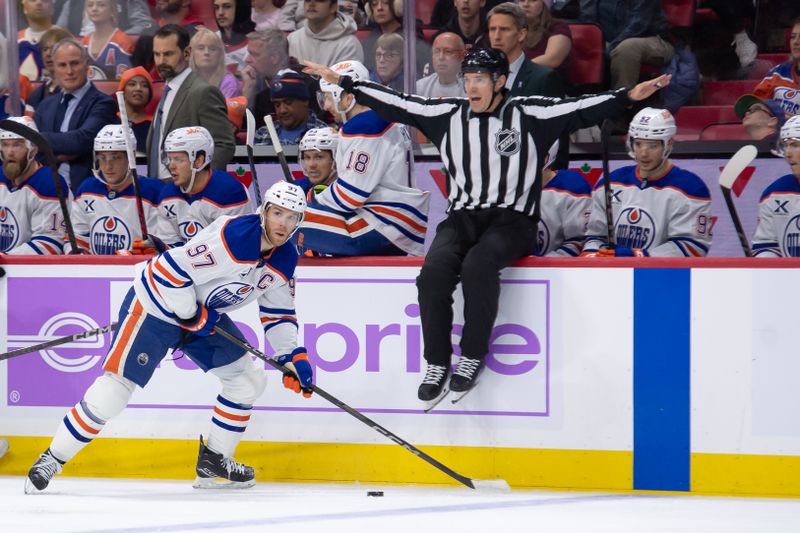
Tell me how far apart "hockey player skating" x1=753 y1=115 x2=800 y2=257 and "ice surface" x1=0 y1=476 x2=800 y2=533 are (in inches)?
40.7

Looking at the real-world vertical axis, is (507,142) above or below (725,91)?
below

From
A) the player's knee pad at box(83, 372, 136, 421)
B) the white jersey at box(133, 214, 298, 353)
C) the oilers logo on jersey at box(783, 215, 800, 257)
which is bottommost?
the player's knee pad at box(83, 372, 136, 421)

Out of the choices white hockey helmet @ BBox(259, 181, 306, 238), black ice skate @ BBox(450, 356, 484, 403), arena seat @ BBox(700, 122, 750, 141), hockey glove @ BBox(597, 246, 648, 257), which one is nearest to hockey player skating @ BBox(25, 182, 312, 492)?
white hockey helmet @ BBox(259, 181, 306, 238)

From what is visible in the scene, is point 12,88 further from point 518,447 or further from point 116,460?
point 518,447

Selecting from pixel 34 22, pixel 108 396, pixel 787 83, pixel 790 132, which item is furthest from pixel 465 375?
pixel 34 22

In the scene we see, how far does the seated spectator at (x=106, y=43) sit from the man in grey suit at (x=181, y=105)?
Result: 422 mm

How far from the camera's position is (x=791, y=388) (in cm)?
383

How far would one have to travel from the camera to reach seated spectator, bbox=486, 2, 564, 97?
15.9 feet

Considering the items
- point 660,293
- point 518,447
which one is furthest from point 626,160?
point 518,447

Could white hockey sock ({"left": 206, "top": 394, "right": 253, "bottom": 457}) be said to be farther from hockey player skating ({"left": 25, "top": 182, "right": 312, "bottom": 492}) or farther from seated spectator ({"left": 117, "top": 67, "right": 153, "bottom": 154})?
seated spectator ({"left": 117, "top": 67, "right": 153, "bottom": 154})

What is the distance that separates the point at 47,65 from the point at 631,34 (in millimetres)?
2847

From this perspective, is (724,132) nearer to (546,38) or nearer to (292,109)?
(546,38)

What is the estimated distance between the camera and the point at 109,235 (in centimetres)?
503

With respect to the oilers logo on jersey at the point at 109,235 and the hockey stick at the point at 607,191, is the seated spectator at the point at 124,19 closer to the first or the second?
the oilers logo on jersey at the point at 109,235
